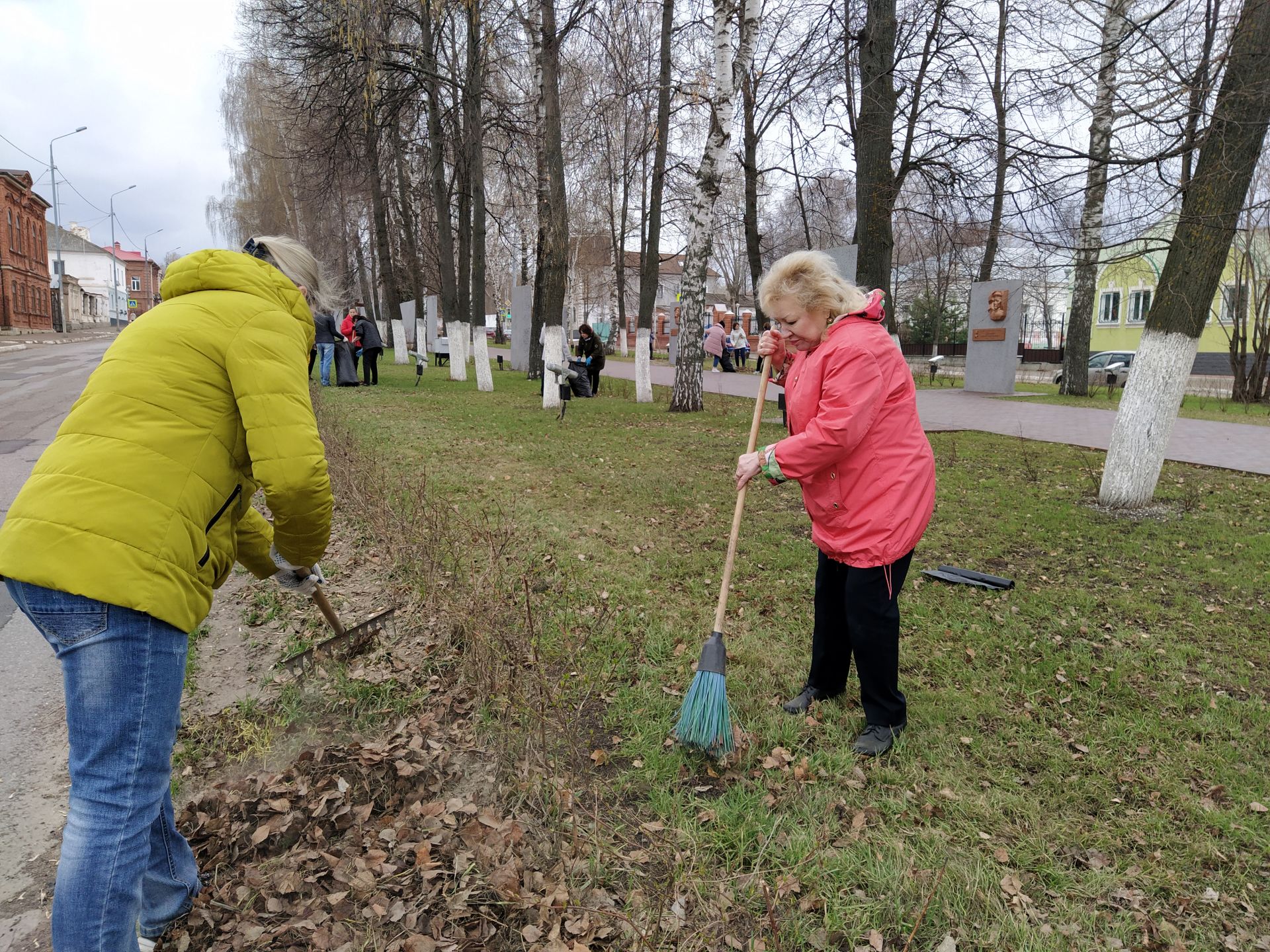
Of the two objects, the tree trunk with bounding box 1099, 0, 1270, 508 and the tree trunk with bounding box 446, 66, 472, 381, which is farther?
the tree trunk with bounding box 446, 66, 472, 381

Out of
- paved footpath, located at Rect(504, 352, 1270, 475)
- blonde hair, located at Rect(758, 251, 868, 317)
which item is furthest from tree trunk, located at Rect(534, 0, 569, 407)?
blonde hair, located at Rect(758, 251, 868, 317)

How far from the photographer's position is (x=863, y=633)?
2895 millimetres

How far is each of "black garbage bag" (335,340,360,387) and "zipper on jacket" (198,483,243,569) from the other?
15.2 m

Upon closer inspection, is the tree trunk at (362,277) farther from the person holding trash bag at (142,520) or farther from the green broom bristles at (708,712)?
the person holding trash bag at (142,520)

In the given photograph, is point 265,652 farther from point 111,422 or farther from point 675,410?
point 675,410

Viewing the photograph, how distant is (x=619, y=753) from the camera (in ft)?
9.78

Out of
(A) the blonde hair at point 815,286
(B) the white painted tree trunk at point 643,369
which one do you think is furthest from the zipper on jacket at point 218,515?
(B) the white painted tree trunk at point 643,369

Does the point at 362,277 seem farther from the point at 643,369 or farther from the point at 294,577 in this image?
the point at 294,577

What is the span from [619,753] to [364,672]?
131 cm

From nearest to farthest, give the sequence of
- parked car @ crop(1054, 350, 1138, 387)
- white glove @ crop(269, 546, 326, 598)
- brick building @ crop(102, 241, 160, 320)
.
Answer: white glove @ crop(269, 546, 326, 598), parked car @ crop(1054, 350, 1138, 387), brick building @ crop(102, 241, 160, 320)

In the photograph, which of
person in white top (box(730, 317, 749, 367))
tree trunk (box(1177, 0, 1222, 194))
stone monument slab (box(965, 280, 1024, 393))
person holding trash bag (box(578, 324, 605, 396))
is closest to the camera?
tree trunk (box(1177, 0, 1222, 194))

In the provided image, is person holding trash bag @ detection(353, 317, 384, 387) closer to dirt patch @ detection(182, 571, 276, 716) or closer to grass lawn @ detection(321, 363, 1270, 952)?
grass lawn @ detection(321, 363, 1270, 952)

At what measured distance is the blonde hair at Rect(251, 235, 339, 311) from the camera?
6.99ft

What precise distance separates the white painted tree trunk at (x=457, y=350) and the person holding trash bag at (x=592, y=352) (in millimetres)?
3987
